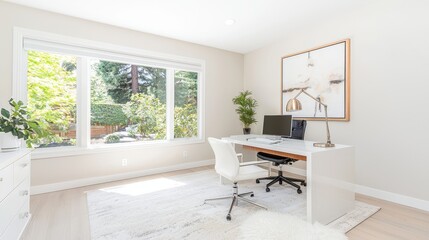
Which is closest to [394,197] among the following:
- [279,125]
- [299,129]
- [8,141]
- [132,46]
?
[299,129]

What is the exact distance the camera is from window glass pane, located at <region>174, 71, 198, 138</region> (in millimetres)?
4332

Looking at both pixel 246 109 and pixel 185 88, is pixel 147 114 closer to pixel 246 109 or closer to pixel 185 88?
pixel 185 88

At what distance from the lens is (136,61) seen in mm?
3707

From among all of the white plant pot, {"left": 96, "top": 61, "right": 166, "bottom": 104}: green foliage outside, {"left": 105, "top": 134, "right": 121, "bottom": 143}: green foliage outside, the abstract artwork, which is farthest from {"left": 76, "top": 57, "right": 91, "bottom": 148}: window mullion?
the abstract artwork

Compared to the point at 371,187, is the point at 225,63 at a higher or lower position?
higher

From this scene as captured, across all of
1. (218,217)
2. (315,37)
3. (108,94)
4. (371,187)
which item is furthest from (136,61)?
(371,187)

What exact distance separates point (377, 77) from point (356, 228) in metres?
1.98

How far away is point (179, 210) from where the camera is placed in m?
2.47

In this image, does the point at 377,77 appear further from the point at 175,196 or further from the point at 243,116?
the point at 175,196

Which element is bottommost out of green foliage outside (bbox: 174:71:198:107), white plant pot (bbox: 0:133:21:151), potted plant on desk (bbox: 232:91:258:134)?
white plant pot (bbox: 0:133:21:151)

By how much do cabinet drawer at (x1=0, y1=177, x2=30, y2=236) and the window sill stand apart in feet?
3.29

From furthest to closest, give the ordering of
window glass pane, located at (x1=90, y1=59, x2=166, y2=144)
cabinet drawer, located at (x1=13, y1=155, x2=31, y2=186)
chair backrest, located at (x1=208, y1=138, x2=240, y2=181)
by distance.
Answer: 1. window glass pane, located at (x1=90, y1=59, x2=166, y2=144)
2. chair backrest, located at (x1=208, y1=138, x2=240, y2=181)
3. cabinet drawer, located at (x1=13, y1=155, x2=31, y2=186)

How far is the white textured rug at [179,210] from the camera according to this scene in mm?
2031

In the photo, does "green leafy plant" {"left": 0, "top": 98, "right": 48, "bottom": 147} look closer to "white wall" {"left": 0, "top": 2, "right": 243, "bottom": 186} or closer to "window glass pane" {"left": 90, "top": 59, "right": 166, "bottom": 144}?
"white wall" {"left": 0, "top": 2, "right": 243, "bottom": 186}
